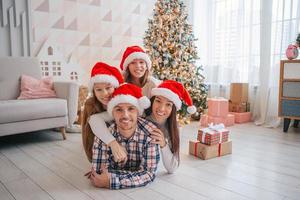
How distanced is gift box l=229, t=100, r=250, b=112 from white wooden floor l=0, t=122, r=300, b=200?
105cm

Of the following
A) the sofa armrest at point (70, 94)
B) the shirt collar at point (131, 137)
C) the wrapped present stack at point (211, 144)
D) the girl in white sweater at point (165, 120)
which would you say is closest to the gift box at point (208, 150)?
the wrapped present stack at point (211, 144)

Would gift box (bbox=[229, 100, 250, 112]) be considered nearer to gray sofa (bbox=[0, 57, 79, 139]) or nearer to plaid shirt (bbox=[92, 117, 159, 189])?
gray sofa (bbox=[0, 57, 79, 139])

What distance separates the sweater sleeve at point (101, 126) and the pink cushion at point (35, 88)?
4.20ft

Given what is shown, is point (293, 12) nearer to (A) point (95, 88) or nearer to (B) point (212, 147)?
(B) point (212, 147)

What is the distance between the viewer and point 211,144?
6.86 ft

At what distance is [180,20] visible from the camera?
352 centimetres

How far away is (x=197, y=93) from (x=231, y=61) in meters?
0.75

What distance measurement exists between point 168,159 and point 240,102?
7.33ft

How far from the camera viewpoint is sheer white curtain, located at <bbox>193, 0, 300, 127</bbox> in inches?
130

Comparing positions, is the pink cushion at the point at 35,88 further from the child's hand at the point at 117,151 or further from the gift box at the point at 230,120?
the gift box at the point at 230,120

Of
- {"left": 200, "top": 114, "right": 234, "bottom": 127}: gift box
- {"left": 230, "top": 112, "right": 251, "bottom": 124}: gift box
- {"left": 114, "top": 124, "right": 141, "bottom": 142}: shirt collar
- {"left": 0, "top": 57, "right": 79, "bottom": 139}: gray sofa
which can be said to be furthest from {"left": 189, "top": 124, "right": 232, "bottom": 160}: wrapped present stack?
{"left": 230, "top": 112, "right": 251, "bottom": 124}: gift box

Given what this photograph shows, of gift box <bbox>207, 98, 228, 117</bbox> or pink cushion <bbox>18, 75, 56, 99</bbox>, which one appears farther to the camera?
gift box <bbox>207, 98, 228, 117</bbox>

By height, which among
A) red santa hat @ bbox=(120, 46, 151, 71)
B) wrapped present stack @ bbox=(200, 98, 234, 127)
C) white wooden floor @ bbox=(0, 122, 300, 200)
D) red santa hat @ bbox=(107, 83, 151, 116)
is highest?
red santa hat @ bbox=(120, 46, 151, 71)

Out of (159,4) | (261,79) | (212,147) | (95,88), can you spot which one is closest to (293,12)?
(261,79)
